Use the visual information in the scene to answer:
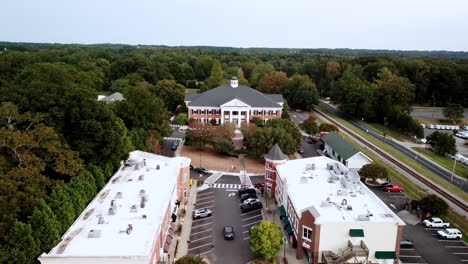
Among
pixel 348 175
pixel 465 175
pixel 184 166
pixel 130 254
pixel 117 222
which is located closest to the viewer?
pixel 130 254

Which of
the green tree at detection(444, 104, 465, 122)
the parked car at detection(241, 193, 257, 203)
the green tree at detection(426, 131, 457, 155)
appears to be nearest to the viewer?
the parked car at detection(241, 193, 257, 203)

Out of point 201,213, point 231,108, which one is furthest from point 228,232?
point 231,108

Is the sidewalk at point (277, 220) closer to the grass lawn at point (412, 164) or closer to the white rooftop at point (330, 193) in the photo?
the white rooftop at point (330, 193)

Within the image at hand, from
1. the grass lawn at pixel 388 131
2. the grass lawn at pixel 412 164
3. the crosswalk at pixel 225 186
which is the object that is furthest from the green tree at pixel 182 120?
the grass lawn at pixel 388 131

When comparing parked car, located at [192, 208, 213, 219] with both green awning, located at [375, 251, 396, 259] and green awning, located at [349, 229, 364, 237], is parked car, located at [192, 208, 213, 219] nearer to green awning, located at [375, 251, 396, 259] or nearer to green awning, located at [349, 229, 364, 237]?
green awning, located at [349, 229, 364, 237]

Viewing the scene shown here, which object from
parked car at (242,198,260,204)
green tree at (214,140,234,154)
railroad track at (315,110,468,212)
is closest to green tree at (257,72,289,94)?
railroad track at (315,110,468,212)

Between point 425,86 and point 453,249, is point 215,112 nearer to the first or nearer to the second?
point 453,249

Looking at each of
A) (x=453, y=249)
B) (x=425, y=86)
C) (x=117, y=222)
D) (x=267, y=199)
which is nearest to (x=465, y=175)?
(x=453, y=249)
